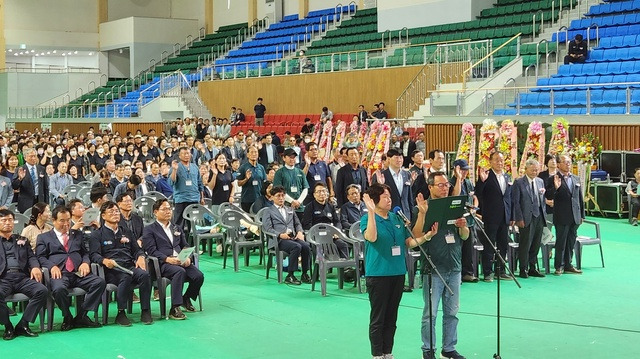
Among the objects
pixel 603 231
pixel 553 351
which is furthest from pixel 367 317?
pixel 603 231

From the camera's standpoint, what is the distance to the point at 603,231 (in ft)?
55.5

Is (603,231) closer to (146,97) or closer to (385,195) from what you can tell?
(385,195)

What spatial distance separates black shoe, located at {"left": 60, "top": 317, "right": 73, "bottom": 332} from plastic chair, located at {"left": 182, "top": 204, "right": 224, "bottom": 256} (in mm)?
4412

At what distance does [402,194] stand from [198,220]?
3.71 meters

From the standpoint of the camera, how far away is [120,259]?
9812 millimetres

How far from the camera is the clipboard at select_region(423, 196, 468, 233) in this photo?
7.48 meters

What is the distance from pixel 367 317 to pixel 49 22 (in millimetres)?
40868

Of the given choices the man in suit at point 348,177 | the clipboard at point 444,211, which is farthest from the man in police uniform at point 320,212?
the clipboard at point 444,211

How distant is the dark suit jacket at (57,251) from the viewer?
9594mm

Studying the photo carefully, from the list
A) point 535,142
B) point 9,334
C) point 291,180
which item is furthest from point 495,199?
point 9,334

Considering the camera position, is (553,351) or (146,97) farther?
(146,97)

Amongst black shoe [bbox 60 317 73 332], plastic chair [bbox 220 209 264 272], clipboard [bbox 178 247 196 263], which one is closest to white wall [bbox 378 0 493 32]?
plastic chair [bbox 220 209 264 272]

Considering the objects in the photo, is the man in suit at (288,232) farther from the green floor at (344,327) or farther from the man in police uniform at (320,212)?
the green floor at (344,327)

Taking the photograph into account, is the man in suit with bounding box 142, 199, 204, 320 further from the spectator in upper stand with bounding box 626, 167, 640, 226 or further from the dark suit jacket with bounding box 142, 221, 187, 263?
the spectator in upper stand with bounding box 626, 167, 640, 226
